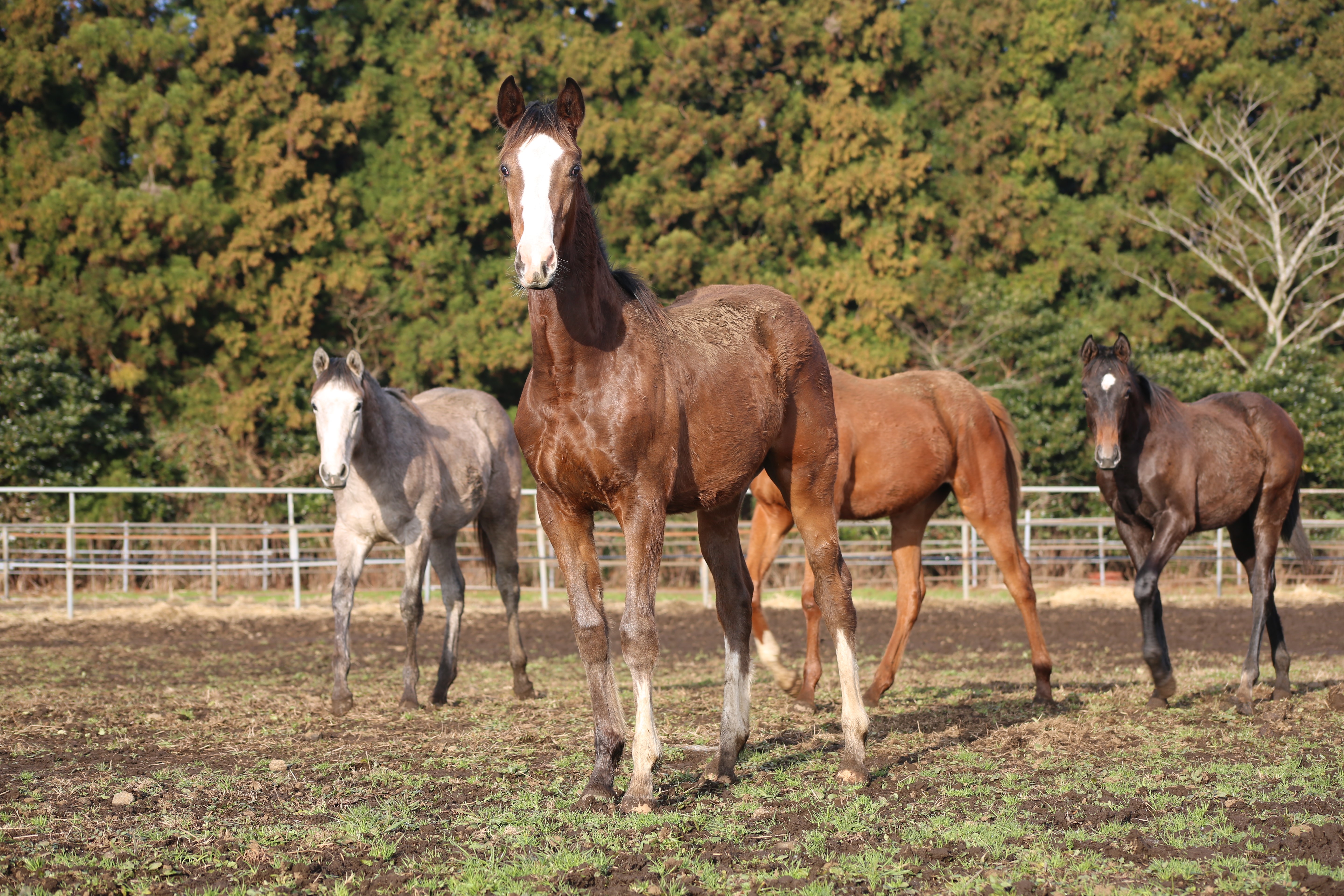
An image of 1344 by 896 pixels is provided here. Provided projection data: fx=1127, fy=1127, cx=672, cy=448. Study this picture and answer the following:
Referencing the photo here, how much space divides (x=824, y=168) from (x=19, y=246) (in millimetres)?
16295

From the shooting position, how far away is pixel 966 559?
17781 millimetres

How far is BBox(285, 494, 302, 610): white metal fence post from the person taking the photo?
15727 mm

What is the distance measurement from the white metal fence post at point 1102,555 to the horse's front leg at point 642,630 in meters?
14.6

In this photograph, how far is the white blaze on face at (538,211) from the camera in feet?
13.4

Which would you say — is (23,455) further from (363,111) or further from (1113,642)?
(1113,642)

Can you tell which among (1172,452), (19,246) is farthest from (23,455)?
(1172,452)

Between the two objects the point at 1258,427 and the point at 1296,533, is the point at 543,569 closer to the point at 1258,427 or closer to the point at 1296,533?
the point at 1296,533

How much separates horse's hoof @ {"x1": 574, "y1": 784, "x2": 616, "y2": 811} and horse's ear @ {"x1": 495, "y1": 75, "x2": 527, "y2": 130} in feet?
8.93

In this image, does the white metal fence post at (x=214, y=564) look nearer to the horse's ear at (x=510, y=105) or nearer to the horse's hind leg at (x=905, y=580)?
the horse's hind leg at (x=905, y=580)

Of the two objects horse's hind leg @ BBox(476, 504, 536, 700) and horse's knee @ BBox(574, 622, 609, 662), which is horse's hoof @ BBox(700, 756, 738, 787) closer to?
horse's knee @ BBox(574, 622, 609, 662)

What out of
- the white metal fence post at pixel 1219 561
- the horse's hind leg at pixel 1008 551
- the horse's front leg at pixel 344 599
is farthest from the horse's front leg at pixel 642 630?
the white metal fence post at pixel 1219 561

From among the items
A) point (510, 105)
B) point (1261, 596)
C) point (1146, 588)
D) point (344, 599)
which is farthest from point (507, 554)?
point (1261, 596)

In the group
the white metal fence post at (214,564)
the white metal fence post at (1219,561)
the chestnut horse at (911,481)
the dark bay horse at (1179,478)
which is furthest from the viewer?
the white metal fence post at (1219,561)

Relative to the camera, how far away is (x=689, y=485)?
16.1 ft
